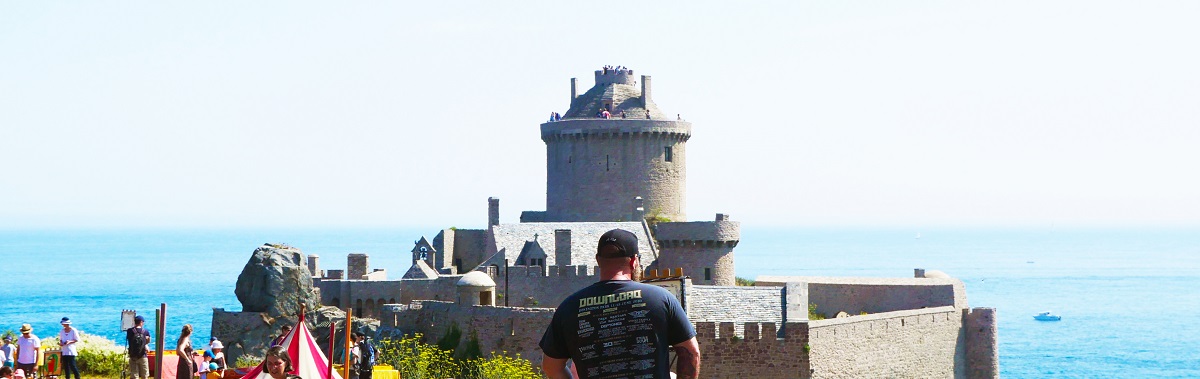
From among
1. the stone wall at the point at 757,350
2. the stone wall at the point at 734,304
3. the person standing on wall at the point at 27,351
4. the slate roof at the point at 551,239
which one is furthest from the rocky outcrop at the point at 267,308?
the person standing on wall at the point at 27,351

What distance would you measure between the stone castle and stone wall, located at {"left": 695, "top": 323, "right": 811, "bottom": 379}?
3cm

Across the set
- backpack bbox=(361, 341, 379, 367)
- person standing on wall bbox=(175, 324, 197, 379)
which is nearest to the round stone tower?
backpack bbox=(361, 341, 379, 367)

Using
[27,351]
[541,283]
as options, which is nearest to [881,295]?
[541,283]

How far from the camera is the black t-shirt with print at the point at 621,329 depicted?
32.1 ft

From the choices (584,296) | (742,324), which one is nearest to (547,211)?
(742,324)

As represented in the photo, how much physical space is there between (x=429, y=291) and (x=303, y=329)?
2964cm

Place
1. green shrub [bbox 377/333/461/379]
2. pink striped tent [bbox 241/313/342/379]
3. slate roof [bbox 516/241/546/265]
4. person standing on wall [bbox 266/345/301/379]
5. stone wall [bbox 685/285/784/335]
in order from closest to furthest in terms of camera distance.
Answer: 1. person standing on wall [bbox 266/345/301/379]
2. pink striped tent [bbox 241/313/342/379]
3. green shrub [bbox 377/333/461/379]
4. stone wall [bbox 685/285/784/335]
5. slate roof [bbox 516/241/546/265]

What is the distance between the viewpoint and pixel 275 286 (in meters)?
48.0

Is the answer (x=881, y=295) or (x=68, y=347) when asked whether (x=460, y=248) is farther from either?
(x=68, y=347)

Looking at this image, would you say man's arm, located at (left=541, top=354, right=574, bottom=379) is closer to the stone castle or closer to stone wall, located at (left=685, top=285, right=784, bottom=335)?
the stone castle

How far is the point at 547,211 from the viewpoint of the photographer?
213ft

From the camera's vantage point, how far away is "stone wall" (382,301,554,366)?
140 ft

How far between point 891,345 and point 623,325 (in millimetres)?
38730

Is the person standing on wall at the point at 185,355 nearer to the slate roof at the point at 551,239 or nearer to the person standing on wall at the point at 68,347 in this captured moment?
the person standing on wall at the point at 68,347
